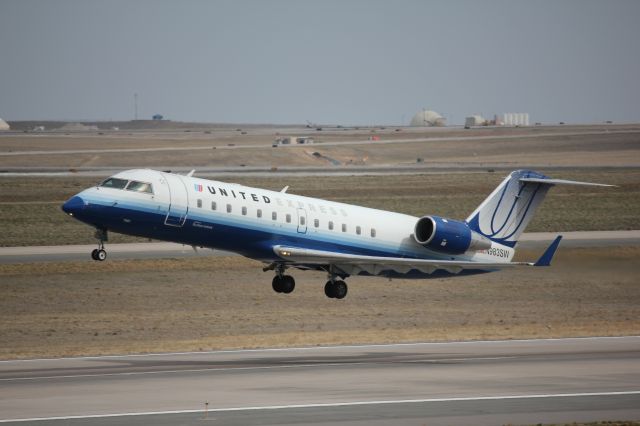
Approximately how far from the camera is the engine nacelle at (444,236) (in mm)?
42750

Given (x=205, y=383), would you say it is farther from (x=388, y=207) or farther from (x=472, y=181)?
(x=472, y=181)

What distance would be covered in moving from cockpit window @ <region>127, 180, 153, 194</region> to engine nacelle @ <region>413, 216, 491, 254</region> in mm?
10993

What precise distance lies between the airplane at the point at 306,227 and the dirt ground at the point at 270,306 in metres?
3.11

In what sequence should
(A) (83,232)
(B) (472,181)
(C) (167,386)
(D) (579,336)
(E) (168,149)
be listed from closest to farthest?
(C) (167,386) → (D) (579,336) → (A) (83,232) → (B) (472,181) → (E) (168,149)

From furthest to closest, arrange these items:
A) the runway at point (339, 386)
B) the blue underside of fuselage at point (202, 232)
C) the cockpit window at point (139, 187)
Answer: the cockpit window at point (139, 187) → the blue underside of fuselage at point (202, 232) → the runway at point (339, 386)

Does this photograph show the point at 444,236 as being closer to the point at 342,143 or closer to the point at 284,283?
the point at 284,283

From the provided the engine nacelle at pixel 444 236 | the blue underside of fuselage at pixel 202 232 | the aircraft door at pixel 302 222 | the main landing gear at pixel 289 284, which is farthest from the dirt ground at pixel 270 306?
the aircraft door at pixel 302 222

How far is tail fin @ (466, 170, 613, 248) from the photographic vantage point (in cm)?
4428

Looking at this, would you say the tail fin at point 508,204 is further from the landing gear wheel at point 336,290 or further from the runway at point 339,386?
the landing gear wheel at point 336,290

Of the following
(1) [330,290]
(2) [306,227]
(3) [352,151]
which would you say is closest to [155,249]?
(1) [330,290]

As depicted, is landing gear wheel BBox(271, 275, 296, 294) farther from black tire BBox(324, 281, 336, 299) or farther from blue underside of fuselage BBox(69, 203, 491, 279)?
black tire BBox(324, 281, 336, 299)

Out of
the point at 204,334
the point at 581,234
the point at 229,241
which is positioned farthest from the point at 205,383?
the point at 581,234

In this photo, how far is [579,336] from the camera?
145 feet

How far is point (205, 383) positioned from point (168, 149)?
11516 centimetres
